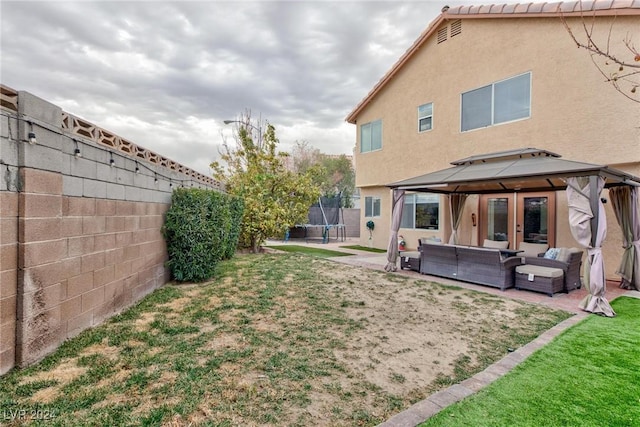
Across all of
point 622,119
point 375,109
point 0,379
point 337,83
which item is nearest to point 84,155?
point 0,379

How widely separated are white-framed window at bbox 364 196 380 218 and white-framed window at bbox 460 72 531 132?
4.86 metres

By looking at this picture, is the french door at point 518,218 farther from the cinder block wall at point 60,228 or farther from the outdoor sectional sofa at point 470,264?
the cinder block wall at point 60,228

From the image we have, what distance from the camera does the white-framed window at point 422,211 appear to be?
11805 mm

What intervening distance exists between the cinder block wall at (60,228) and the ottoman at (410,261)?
666 cm

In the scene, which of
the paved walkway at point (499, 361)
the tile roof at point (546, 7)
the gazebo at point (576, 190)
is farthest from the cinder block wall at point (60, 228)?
the tile roof at point (546, 7)

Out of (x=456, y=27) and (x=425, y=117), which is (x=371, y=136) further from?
(x=456, y=27)

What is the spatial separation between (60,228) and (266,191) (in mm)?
8425

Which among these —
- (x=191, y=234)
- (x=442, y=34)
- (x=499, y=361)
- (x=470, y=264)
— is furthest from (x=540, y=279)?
(x=442, y=34)

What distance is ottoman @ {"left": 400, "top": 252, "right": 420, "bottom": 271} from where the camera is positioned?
28.9 ft

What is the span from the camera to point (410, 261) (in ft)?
29.4

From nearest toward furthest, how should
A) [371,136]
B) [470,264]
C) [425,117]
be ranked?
[470,264] < [425,117] < [371,136]

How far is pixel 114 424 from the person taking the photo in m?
2.18

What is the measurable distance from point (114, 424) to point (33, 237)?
6.10 feet

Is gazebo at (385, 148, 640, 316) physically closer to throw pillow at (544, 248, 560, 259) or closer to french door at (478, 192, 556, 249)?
french door at (478, 192, 556, 249)
